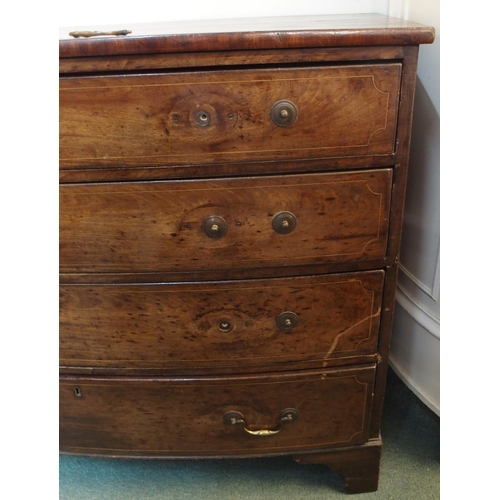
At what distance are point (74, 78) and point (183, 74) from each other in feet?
0.59

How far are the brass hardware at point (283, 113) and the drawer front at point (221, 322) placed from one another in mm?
295

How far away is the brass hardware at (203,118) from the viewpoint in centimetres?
80

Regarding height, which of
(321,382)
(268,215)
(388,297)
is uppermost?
(268,215)

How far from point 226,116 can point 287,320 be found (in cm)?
40

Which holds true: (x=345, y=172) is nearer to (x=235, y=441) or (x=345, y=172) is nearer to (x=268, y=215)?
(x=268, y=215)

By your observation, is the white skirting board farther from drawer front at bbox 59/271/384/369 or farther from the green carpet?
drawer front at bbox 59/271/384/369

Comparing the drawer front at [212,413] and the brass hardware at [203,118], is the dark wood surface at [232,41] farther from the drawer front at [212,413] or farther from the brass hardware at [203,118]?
the drawer front at [212,413]

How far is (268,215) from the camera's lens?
87 centimetres

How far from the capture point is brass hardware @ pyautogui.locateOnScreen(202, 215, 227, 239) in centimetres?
87

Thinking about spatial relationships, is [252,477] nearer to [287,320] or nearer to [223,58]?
[287,320]

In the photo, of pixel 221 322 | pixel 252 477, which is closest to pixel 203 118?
pixel 221 322

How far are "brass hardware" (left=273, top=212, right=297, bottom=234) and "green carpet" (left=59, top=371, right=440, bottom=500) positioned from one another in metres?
0.68

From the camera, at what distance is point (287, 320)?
0.94 metres

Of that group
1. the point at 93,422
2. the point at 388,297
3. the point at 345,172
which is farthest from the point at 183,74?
the point at 93,422
